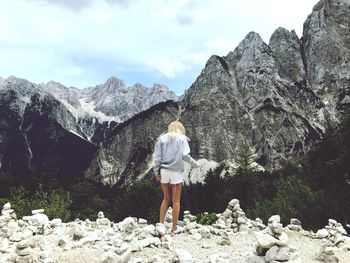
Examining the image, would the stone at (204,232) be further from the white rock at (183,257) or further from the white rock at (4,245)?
the white rock at (4,245)

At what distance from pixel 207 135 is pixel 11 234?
609ft

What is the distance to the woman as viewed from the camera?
11.7 metres

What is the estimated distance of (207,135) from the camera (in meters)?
196

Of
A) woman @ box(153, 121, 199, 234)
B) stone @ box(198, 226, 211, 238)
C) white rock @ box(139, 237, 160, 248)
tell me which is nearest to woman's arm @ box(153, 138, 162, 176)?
woman @ box(153, 121, 199, 234)

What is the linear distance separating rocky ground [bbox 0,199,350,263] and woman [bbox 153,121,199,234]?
920 mm

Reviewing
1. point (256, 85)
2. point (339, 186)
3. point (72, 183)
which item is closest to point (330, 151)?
point (339, 186)

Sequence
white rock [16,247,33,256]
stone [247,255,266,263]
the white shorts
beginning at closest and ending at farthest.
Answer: stone [247,255,266,263] → white rock [16,247,33,256] → the white shorts

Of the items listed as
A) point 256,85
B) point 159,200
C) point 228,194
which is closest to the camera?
point 159,200

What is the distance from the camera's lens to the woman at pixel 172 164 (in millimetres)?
11703

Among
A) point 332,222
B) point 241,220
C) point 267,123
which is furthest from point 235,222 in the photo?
point 267,123

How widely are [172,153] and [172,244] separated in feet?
8.44

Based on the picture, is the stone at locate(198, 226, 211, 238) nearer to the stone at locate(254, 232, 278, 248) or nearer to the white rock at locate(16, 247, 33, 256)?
the stone at locate(254, 232, 278, 248)

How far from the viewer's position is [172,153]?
38.7ft

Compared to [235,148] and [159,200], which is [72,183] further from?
[235,148]
